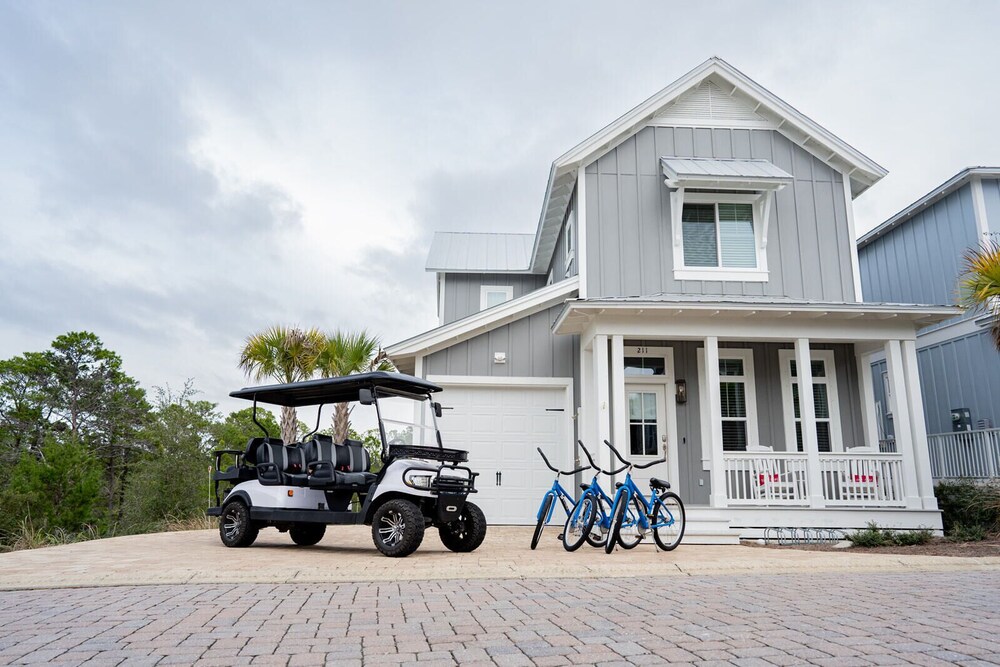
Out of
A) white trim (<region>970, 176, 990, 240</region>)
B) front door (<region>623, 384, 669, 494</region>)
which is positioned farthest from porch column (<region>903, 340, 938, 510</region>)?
white trim (<region>970, 176, 990, 240</region>)

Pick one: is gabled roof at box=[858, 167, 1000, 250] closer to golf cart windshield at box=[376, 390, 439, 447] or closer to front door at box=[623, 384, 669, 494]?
front door at box=[623, 384, 669, 494]

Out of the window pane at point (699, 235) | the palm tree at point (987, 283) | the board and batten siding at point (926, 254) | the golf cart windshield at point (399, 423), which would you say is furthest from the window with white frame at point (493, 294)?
the palm tree at point (987, 283)

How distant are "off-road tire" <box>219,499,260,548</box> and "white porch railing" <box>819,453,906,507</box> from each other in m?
8.24

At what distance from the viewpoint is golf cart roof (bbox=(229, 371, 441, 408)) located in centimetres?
832

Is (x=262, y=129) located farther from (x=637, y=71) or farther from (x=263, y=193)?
(x=637, y=71)

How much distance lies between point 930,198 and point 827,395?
636 centimetres

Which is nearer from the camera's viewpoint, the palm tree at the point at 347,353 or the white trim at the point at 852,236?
the white trim at the point at 852,236

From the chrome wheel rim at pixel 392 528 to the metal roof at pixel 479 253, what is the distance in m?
11.9

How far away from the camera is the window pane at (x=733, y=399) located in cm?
1241

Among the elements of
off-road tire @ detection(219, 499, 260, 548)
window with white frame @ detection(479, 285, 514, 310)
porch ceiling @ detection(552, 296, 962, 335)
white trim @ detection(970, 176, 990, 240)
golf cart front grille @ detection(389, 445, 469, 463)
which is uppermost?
white trim @ detection(970, 176, 990, 240)

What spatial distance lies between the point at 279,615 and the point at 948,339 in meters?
15.1

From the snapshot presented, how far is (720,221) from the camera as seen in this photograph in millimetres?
12875

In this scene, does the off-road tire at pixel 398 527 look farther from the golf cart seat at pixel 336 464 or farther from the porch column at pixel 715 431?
the porch column at pixel 715 431

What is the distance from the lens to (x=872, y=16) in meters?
12.8
